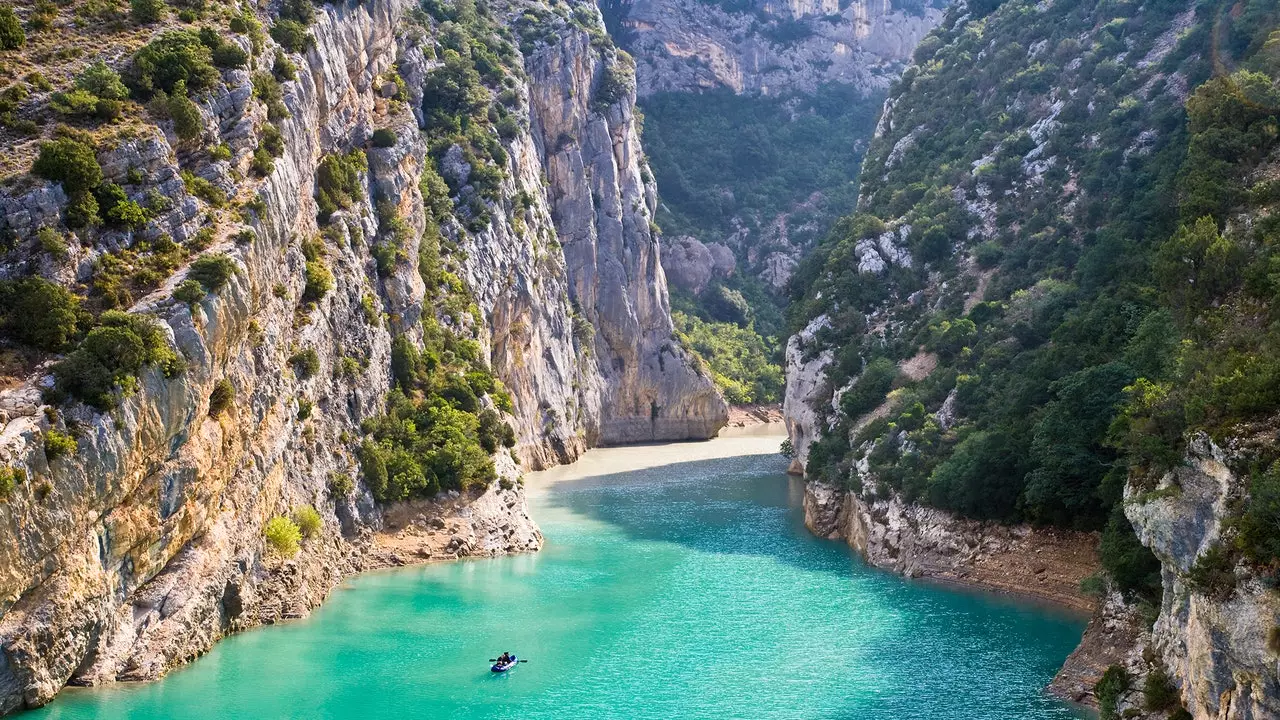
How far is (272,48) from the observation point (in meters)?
53.5

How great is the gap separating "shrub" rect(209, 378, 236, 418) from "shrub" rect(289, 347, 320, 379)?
7.36 metres

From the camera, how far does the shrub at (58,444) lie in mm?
32469

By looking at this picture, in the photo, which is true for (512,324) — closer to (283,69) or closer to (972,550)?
(283,69)

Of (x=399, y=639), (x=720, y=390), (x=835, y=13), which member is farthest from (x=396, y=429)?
(x=835, y=13)

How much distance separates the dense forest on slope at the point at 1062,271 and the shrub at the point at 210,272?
31.6 metres

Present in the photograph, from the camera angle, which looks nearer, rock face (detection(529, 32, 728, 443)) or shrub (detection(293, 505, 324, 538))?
shrub (detection(293, 505, 324, 538))

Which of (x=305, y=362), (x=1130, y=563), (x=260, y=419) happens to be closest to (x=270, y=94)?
(x=305, y=362)

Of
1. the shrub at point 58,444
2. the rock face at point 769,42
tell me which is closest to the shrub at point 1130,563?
the shrub at point 58,444

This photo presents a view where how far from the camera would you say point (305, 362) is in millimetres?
50688

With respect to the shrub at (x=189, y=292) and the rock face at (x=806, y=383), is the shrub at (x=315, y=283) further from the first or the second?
the rock face at (x=806, y=383)

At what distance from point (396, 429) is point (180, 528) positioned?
19.7 meters

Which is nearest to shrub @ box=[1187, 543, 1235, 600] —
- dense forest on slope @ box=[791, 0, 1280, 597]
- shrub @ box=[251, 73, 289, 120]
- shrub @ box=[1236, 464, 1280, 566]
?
dense forest on slope @ box=[791, 0, 1280, 597]

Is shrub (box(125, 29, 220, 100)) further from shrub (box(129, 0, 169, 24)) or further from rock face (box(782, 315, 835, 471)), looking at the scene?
rock face (box(782, 315, 835, 471))

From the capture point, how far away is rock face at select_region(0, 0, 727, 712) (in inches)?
1307
